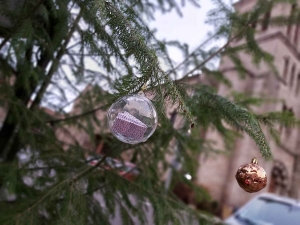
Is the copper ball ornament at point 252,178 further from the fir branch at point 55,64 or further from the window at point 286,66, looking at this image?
the window at point 286,66

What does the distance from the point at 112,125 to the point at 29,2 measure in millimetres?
1185

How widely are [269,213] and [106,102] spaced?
9.73ft

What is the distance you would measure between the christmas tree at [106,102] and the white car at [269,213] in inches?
51.7

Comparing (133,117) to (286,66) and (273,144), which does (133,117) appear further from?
(286,66)

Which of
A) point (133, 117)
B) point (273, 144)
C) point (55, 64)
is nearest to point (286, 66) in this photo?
point (273, 144)

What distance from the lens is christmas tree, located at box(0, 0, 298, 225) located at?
1.08 m

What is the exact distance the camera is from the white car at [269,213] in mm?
3791

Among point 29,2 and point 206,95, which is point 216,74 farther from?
point 29,2

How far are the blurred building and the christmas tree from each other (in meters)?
A: 10.2

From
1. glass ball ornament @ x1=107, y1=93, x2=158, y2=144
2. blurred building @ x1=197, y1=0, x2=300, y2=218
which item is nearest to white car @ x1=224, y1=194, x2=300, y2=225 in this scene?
glass ball ornament @ x1=107, y1=93, x2=158, y2=144

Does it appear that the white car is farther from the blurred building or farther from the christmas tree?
the blurred building

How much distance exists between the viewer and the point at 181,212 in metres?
2.17

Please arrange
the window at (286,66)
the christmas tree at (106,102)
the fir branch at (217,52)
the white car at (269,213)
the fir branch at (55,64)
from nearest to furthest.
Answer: the christmas tree at (106,102)
the fir branch at (55,64)
the fir branch at (217,52)
the white car at (269,213)
the window at (286,66)

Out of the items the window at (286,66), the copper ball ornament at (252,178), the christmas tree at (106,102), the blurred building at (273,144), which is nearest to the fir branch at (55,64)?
the christmas tree at (106,102)
